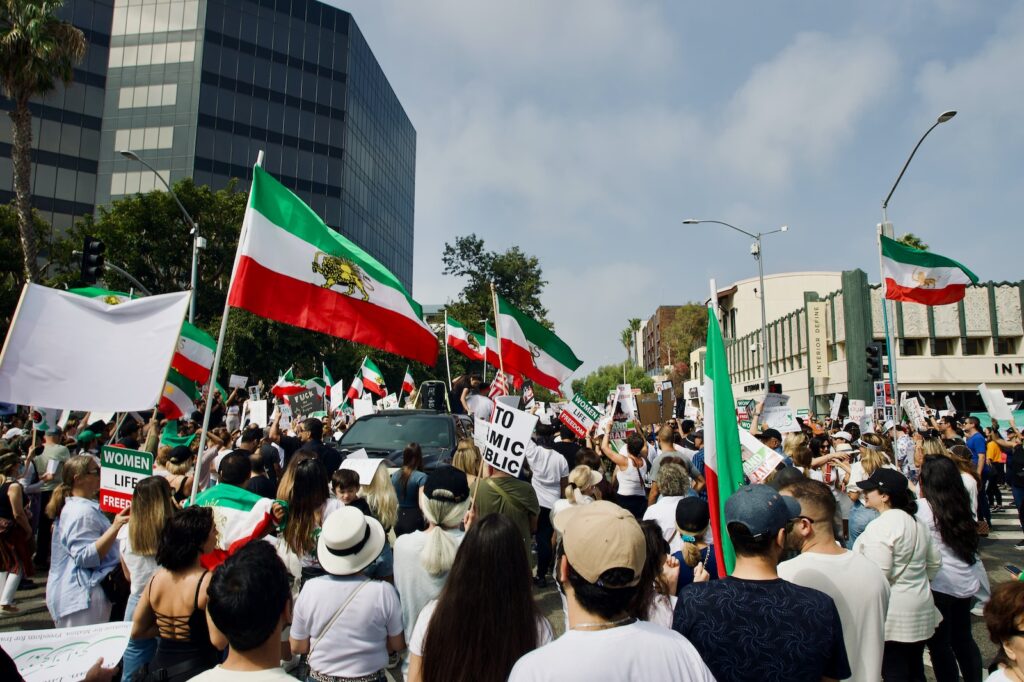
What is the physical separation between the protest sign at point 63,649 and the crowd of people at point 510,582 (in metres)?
0.11

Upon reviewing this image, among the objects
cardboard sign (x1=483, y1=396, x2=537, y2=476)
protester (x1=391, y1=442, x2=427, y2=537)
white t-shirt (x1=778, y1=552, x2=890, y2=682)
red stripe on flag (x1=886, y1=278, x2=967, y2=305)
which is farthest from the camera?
red stripe on flag (x1=886, y1=278, x2=967, y2=305)

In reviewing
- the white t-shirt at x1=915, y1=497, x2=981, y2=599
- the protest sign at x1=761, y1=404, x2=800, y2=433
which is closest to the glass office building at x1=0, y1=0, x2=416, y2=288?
the protest sign at x1=761, y1=404, x2=800, y2=433

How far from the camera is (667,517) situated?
16.4 ft

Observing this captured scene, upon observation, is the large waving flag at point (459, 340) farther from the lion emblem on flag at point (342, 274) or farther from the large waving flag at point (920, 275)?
the lion emblem on flag at point (342, 274)

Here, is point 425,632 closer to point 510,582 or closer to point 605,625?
point 510,582

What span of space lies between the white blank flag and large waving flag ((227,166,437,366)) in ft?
2.12

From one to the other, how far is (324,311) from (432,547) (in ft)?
11.4

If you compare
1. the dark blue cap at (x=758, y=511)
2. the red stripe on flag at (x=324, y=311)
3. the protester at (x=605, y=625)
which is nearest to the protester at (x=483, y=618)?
the protester at (x=605, y=625)

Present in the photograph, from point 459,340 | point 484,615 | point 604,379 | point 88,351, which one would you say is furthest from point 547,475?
point 604,379

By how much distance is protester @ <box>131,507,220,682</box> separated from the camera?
3283 millimetres

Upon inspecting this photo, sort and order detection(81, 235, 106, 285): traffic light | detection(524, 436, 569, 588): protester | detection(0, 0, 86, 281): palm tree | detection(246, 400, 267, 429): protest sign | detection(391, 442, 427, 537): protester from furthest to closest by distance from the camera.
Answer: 1. detection(0, 0, 86, 281): palm tree
2. detection(81, 235, 106, 285): traffic light
3. detection(246, 400, 267, 429): protest sign
4. detection(524, 436, 569, 588): protester
5. detection(391, 442, 427, 537): protester

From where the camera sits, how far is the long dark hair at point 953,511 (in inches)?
176

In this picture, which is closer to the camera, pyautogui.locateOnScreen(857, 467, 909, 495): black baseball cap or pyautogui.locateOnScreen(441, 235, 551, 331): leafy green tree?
pyautogui.locateOnScreen(857, 467, 909, 495): black baseball cap

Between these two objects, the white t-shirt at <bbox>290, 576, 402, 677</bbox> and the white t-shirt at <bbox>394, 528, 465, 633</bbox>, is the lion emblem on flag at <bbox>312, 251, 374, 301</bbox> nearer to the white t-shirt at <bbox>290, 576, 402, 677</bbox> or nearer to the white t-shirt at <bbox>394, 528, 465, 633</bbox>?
the white t-shirt at <bbox>394, 528, 465, 633</bbox>
